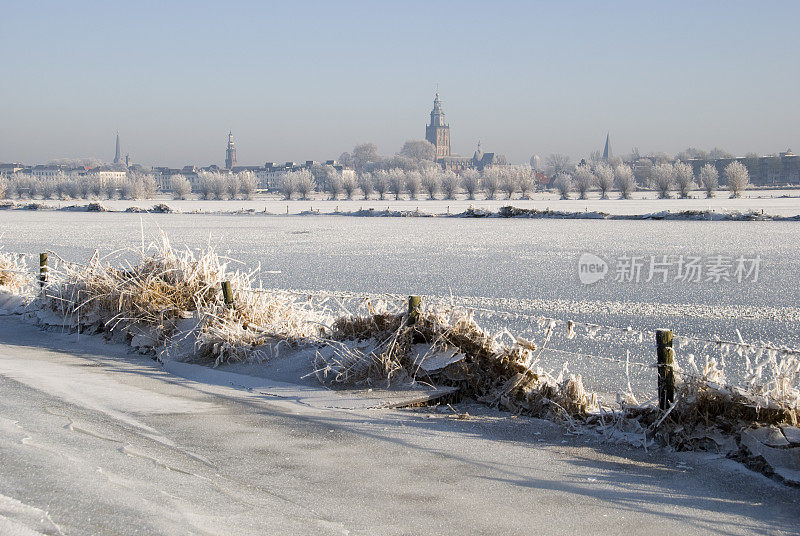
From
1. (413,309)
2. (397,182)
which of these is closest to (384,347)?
(413,309)

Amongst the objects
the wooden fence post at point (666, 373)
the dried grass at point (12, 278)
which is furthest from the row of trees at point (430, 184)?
the wooden fence post at point (666, 373)

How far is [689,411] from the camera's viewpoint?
18.5ft

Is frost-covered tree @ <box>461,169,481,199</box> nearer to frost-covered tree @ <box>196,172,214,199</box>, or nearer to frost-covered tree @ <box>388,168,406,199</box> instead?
frost-covered tree @ <box>388,168,406,199</box>

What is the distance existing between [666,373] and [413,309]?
249 cm

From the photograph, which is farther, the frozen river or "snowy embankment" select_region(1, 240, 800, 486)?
the frozen river

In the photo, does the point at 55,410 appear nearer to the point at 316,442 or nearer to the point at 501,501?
the point at 316,442

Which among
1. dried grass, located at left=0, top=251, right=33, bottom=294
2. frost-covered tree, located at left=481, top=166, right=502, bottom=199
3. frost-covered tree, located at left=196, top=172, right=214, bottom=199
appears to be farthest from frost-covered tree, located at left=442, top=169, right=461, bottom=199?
dried grass, located at left=0, top=251, right=33, bottom=294

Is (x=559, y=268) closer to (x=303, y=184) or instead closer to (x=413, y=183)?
(x=413, y=183)

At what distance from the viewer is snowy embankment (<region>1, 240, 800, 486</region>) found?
556cm

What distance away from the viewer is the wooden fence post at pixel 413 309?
288 inches

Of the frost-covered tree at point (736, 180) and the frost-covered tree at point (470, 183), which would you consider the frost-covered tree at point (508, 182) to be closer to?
the frost-covered tree at point (470, 183)

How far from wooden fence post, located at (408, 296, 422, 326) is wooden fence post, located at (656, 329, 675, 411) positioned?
7.72 feet

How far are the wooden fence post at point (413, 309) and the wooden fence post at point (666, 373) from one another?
2.35m

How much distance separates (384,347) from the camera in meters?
7.35
